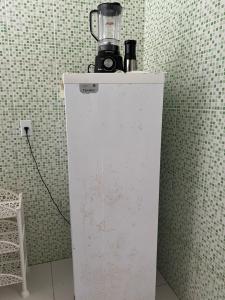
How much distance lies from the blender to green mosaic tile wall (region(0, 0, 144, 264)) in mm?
268

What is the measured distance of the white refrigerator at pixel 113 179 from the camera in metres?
1.10

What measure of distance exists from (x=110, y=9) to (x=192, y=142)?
85 centimetres

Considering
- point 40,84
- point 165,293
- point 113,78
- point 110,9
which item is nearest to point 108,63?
point 113,78

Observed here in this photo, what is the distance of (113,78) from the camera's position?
42.8 inches

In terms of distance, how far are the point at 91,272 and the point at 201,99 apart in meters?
1.05

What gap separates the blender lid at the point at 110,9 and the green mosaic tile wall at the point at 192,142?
317 millimetres

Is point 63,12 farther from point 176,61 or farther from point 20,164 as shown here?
point 20,164

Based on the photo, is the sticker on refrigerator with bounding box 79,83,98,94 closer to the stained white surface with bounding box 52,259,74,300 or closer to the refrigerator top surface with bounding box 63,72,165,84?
the refrigerator top surface with bounding box 63,72,165,84

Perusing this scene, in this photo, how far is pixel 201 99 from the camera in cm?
121

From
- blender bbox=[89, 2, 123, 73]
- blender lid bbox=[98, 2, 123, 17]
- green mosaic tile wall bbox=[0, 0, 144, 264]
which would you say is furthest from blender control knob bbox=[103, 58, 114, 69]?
green mosaic tile wall bbox=[0, 0, 144, 264]

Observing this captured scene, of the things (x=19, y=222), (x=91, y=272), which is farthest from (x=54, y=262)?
(x=91, y=272)

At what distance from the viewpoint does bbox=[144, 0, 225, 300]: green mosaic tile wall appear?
1.10m

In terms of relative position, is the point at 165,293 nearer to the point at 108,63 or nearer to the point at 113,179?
the point at 113,179

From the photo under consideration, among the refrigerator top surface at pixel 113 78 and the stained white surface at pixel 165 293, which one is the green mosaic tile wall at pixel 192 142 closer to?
the stained white surface at pixel 165 293
